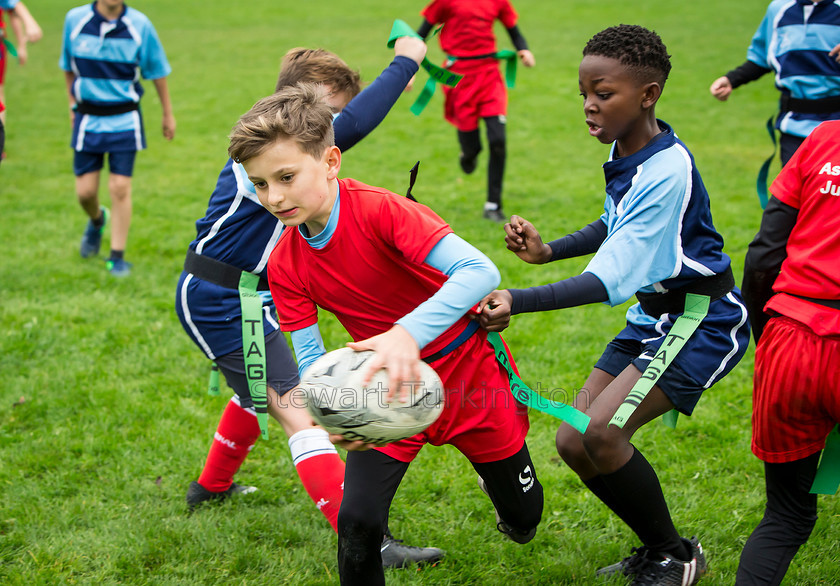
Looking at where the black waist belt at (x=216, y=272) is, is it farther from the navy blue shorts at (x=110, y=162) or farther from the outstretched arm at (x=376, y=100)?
the navy blue shorts at (x=110, y=162)

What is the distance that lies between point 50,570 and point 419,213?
228 centimetres

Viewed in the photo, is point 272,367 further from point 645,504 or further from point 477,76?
point 477,76

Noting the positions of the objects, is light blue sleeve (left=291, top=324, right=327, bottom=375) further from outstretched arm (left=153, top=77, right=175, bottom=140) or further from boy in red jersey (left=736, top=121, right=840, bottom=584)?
outstretched arm (left=153, top=77, right=175, bottom=140)

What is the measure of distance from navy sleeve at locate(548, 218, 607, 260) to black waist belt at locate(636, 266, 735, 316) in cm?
31

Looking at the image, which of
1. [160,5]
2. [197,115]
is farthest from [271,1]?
[197,115]

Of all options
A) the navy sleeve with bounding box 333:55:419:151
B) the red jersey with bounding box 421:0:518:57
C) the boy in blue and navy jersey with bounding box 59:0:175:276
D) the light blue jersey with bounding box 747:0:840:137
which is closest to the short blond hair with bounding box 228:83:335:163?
the navy sleeve with bounding box 333:55:419:151

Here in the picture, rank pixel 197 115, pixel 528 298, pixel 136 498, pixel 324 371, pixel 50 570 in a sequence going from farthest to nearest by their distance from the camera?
pixel 197 115 → pixel 136 498 → pixel 50 570 → pixel 528 298 → pixel 324 371

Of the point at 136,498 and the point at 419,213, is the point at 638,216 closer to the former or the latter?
the point at 419,213

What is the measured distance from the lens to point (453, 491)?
3.97 metres

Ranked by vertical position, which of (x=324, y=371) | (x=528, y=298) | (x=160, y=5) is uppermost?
(x=528, y=298)

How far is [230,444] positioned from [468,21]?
19.2 feet

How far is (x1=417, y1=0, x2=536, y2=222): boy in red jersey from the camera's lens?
8.11 metres

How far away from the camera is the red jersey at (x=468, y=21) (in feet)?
27.0

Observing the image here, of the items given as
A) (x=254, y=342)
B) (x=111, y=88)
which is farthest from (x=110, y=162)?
(x=254, y=342)
